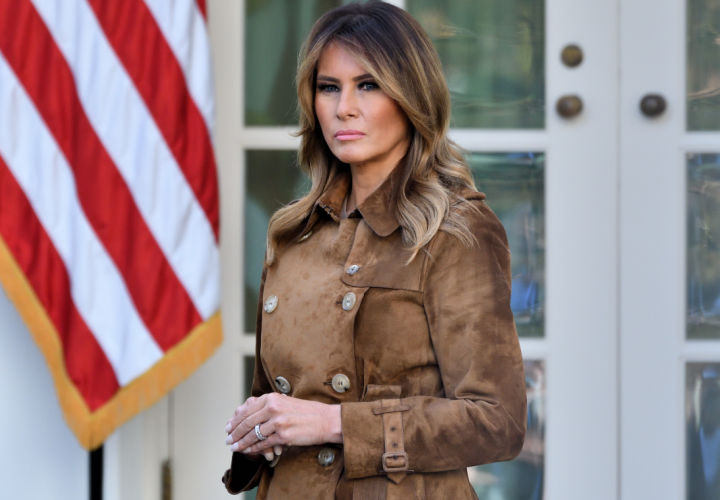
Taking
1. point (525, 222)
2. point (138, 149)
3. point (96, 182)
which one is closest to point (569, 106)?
point (525, 222)

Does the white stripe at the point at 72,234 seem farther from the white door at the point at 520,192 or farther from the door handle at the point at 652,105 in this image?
the door handle at the point at 652,105

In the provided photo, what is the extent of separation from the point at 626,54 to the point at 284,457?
155cm

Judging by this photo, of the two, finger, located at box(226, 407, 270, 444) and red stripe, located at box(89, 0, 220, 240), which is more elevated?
red stripe, located at box(89, 0, 220, 240)

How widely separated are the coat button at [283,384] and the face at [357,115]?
326 mm

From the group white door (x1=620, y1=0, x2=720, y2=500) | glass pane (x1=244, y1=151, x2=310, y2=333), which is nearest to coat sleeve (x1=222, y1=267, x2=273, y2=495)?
glass pane (x1=244, y1=151, x2=310, y2=333)

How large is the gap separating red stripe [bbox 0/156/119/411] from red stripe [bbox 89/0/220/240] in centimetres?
35

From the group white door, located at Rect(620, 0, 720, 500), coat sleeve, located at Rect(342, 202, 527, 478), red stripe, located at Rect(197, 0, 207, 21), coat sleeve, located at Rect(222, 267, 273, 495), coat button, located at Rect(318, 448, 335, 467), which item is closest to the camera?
coat sleeve, located at Rect(342, 202, 527, 478)

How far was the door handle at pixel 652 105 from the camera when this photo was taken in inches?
98.6

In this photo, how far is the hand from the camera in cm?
132

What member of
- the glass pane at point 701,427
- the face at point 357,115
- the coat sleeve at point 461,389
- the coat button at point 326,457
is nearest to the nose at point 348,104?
the face at point 357,115

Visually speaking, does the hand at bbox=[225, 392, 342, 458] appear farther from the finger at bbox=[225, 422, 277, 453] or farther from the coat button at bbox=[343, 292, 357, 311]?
the coat button at bbox=[343, 292, 357, 311]

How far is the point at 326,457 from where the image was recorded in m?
1.40

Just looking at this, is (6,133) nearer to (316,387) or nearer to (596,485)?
(316,387)

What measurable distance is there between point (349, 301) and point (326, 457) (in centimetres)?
22
